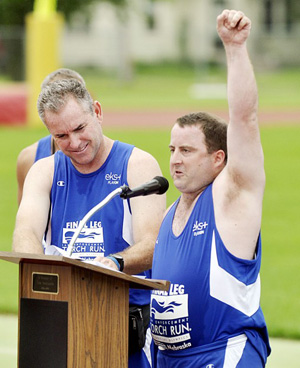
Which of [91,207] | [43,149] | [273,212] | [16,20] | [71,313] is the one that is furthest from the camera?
[16,20]

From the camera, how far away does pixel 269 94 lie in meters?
42.9

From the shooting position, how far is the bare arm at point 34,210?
4855mm

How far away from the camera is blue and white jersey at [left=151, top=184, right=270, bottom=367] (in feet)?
14.0

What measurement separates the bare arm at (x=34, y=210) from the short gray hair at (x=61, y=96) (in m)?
0.37

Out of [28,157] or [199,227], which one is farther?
[28,157]

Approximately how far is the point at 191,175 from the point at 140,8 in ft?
185

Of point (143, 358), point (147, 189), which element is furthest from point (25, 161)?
point (147, 189)

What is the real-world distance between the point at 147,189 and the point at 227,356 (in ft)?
2.87

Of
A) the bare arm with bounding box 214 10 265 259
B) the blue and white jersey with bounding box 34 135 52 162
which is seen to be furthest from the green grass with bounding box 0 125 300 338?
the bare arm with bounding box 214 10 265 259

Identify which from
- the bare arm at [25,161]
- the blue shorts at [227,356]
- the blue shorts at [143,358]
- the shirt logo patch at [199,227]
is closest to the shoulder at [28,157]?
the bare arm at [25,161]

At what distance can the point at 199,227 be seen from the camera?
14.2ft

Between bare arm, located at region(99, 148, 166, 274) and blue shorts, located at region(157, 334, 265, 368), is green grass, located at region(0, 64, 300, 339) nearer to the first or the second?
bare arm, located at region(99, 148, 166, 274)

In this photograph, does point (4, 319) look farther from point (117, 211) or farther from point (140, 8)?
point (140, 8)

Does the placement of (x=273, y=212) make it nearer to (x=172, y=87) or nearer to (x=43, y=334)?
(x=43, y=334)
